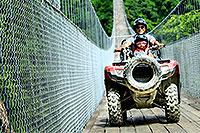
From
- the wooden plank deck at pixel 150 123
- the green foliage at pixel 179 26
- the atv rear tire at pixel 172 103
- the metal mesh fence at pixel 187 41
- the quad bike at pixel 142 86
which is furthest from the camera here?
the green foliage at pixel 179 26

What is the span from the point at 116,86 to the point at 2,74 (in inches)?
179

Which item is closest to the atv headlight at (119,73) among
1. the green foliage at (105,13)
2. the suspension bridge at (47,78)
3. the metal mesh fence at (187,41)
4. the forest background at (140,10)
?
the suspension bridge at (47,78)

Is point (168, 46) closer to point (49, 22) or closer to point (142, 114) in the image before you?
point (142, 114)

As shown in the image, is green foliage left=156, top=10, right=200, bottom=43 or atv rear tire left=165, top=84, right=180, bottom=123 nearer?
atv rear tire left=165, top=84, right=180, bottom=123

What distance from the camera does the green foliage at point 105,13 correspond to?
8175 centimetres

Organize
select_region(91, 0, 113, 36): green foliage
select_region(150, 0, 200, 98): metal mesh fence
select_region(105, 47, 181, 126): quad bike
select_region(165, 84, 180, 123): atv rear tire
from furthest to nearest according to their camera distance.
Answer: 1. select_region(91, 0, 113, 36): green foliage
2. select_region(150, 0, 200, 98): metal mesh fence
3. select_region(165, 84, 180, 123): atv rear tire
4. select_region(105, 47, 181, 126): quad bike

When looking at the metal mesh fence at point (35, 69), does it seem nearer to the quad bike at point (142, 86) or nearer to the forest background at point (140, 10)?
the quad bike at point (142, 86)

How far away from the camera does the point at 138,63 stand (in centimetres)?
632

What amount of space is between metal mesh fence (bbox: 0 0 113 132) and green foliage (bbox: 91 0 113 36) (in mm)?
74242

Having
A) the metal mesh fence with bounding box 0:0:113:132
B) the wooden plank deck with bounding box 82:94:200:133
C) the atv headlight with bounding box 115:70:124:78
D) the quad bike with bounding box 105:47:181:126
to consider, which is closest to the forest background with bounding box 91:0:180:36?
the wooden plank deck with bounding box 82:94:200:133

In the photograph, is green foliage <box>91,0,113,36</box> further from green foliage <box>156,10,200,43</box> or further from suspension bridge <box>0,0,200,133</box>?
suspension bridge <box>0,0,200,133</box>

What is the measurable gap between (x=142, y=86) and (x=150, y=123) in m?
0.94

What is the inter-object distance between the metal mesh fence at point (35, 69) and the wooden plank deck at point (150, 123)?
1.10 meters

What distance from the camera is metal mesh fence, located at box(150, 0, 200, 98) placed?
10.3 m
